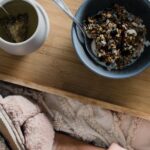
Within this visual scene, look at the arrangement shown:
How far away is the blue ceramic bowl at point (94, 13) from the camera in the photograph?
745mm

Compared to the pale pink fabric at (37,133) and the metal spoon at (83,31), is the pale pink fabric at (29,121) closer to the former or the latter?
the pale pink fabric at (37,133)

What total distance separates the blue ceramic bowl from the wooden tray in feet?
0.16

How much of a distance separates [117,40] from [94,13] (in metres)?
0.08

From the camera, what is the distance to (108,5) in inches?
31.5

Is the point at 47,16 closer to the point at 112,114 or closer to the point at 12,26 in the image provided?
the point at 12,26

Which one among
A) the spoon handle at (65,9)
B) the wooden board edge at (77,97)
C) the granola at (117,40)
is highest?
the spoon handle at (65,9)

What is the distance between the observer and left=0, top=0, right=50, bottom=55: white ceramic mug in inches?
30.6

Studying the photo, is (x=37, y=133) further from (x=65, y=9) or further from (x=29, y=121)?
(x=65, y=9)

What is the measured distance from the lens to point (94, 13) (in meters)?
0.80

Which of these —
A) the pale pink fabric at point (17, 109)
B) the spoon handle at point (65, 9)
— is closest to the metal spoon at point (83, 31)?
the spoon handle at point (65, 9)

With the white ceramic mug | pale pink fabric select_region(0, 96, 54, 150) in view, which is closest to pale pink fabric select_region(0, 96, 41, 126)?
pale pink fabric select_region(0, 96, 54, 150)

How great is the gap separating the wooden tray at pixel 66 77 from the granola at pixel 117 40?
2.0 inches

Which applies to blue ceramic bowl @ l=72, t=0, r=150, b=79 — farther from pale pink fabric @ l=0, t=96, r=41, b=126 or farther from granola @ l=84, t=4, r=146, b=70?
pale pink fabric @ l=0, t=96, r=41, b=126

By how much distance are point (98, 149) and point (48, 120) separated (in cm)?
13
